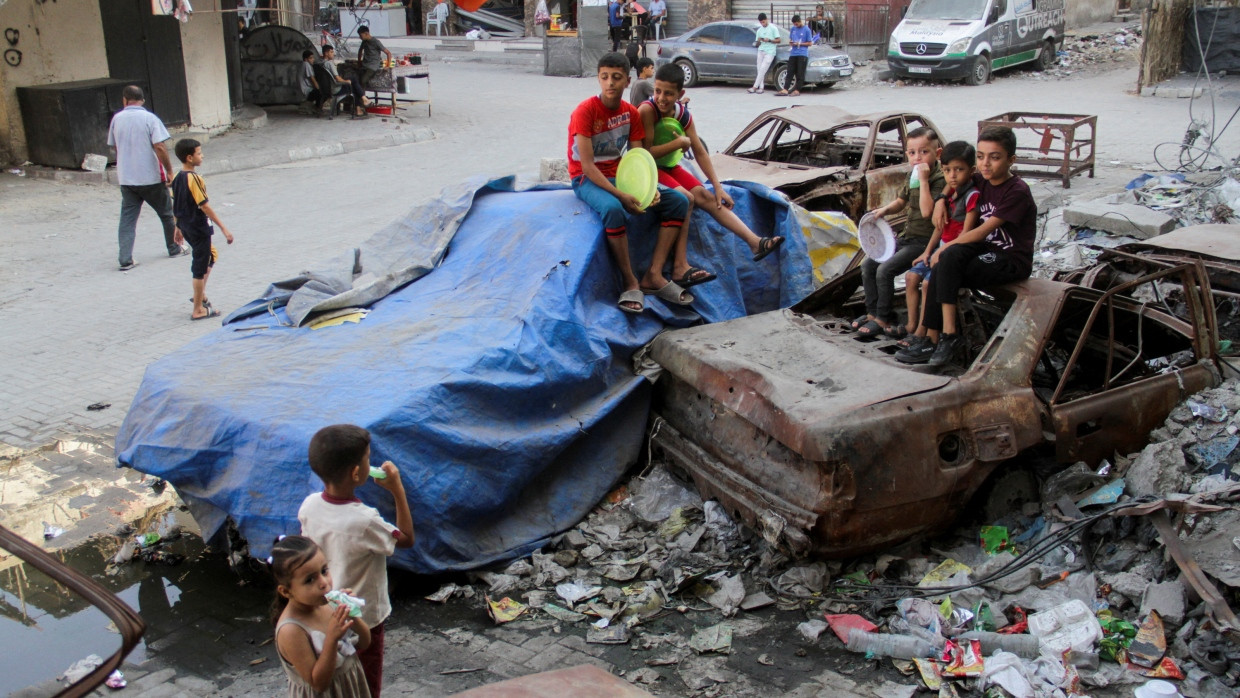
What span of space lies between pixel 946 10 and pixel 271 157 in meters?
15.3

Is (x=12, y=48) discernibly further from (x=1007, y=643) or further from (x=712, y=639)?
(x=1007, y=643)

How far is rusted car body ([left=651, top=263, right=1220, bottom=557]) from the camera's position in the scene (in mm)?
4305

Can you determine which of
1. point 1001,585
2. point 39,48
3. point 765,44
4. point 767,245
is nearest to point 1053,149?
point 767,245

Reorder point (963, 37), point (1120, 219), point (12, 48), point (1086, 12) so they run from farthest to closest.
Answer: point (1086, 12), point (963, 37), point (12, 48), point (1120, 219)

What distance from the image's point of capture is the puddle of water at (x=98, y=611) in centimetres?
421

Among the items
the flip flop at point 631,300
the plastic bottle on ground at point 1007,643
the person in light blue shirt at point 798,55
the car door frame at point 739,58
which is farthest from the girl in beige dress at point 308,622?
the car door frame at point 739,58

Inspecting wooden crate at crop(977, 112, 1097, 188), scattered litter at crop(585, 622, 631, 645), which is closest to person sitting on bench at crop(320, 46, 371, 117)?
wooden crate at crop(977, 112, 1097, 188)

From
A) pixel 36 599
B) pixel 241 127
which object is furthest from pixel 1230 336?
pixel 241 127

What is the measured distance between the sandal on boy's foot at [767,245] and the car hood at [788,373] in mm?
722

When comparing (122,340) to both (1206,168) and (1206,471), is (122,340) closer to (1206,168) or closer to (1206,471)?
(1206,471)

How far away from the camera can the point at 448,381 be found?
4762 millimetres

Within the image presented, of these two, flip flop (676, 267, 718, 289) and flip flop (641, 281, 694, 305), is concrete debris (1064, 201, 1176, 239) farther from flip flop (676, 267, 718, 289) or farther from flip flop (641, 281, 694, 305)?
flip flop (641, 281, 694, 305)

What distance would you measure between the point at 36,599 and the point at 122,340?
12.4 feet

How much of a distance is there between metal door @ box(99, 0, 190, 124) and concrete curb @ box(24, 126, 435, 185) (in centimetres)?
207
